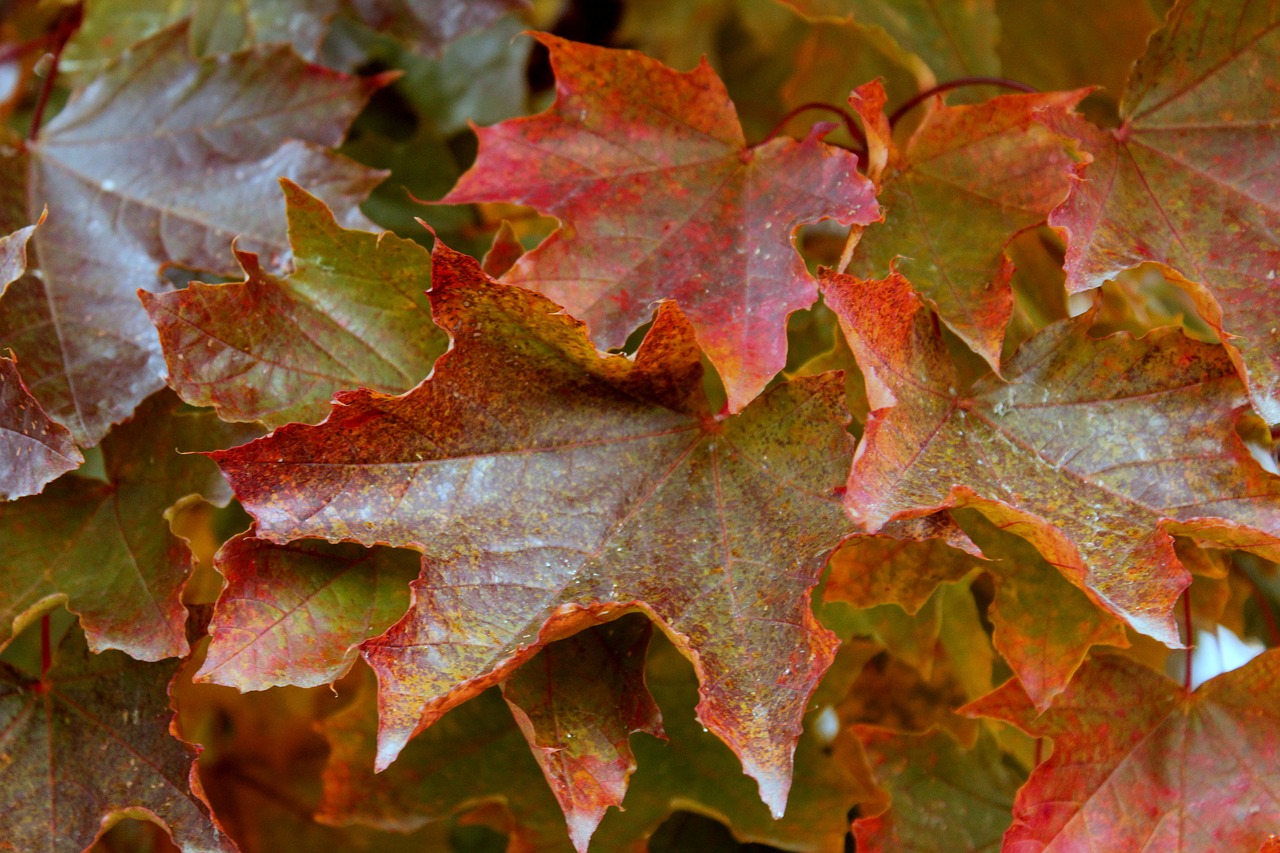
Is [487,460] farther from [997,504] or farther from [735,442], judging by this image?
[997,504]

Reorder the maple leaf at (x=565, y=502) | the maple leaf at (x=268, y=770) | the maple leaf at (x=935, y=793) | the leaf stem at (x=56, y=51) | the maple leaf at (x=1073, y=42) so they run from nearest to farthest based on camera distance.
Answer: the maple leaf at (x=565, y=502) < the maple leaf at (x=935, y=793) < the leaf stem at (x=56, y=51) < the maple leaf at (x=1073, y=42) < the maple leaf at (x=268, y=770)

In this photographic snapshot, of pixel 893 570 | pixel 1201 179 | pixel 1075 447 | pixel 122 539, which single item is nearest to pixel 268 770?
pixel 122 539

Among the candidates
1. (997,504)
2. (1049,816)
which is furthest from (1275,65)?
(1049,816)

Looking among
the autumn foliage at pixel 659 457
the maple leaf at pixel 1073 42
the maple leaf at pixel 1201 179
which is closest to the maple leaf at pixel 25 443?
the autumn foliage at pixel 659 457

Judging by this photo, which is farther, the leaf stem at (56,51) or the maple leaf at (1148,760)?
the leaf stem at (56,51)

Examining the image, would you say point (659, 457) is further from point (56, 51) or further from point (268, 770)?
point (268, 770)

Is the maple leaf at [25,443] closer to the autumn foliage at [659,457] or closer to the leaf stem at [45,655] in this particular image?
the autumn foliage at [659,457]

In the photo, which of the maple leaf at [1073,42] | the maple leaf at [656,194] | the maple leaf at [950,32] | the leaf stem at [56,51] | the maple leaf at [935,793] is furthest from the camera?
the maple leaf at [1073,42]
